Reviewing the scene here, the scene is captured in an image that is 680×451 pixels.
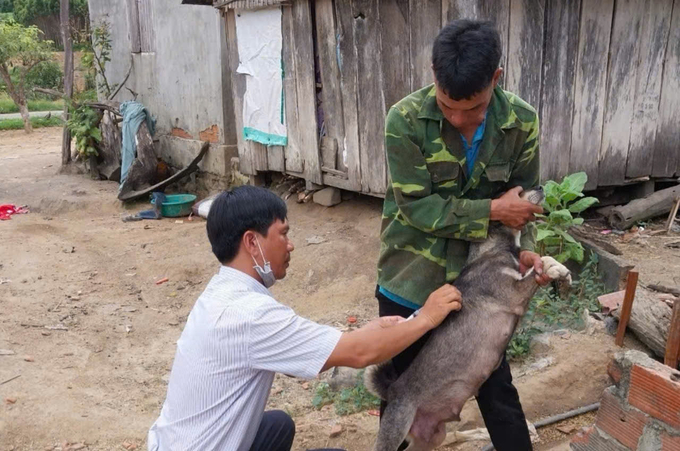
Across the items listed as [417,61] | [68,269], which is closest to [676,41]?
[417,61]

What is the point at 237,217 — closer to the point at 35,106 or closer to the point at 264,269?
the point at 264,269

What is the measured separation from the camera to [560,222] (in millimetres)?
5297

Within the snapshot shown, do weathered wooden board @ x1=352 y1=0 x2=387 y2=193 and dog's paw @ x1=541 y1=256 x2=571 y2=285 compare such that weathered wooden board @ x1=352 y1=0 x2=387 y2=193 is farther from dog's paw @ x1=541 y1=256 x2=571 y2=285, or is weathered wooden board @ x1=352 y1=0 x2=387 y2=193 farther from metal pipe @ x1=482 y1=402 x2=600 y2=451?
dog's paw @ x1=541 y1=256 x2=571 y2=285

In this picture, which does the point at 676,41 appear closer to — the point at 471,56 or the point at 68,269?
the point at 471,56

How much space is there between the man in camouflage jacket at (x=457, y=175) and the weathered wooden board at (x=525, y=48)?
3.79 m

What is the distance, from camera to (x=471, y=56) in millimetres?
2320

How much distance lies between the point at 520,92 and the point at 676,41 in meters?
1.99

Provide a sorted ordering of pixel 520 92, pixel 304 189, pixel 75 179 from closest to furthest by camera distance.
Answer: pixel 520 92, pixel 304 189, pixel 75 179

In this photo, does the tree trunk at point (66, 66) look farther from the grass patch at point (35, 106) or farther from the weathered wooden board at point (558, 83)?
the grass patch at point (35, 106)

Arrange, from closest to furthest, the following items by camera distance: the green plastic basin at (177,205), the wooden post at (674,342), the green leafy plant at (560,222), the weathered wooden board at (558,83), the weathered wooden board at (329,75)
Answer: the wooden post at (674,342) < the green leafy plant at (560,222) < the weathered wooden board at (558,83) < the weathered wooden board at (329,75) < the green plastic basin at (177,205)

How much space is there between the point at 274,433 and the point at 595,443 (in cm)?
146

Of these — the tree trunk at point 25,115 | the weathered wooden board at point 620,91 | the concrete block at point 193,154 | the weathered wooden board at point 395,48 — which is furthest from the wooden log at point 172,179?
the tree trunk at point 25,115

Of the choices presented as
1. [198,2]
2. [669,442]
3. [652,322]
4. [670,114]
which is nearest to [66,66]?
[198,2]

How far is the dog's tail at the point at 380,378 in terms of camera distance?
2.92 metres
